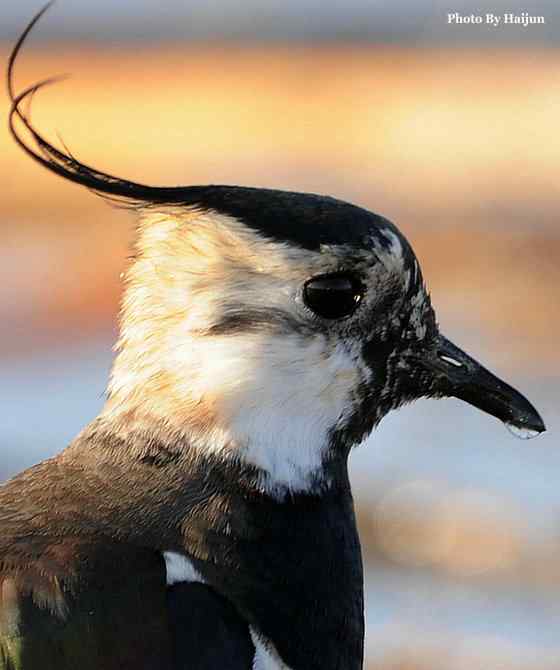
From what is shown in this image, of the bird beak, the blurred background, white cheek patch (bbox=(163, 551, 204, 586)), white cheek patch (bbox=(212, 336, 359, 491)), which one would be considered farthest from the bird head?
the blurred background

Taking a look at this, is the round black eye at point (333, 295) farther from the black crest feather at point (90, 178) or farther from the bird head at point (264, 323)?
the black crest feather at point (90, 178)

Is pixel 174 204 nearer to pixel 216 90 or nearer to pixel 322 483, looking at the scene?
pixel 322 483

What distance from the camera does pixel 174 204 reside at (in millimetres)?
4414

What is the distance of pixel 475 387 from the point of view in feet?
14.8

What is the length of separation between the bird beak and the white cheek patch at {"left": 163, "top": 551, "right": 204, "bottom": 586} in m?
0.82

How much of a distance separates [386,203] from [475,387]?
22.8 feet

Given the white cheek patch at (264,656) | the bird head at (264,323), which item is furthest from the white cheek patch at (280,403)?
the white cheek patch at (264,656)

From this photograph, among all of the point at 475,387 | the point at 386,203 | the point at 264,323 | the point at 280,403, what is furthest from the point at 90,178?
the point at 386,203

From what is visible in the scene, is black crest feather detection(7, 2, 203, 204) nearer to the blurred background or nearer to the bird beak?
the bird beak

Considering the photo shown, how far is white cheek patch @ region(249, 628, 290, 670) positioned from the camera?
407cm

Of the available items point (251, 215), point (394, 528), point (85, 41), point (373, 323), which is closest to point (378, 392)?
point (373, 323)

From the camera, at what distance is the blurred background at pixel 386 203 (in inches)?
301

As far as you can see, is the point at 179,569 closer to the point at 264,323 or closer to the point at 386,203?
the point at 264,323

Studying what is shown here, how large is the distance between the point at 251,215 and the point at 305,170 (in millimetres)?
7760
